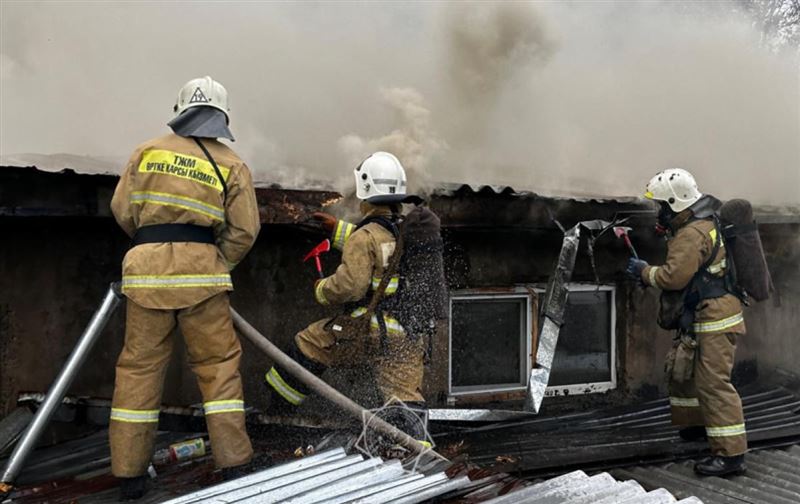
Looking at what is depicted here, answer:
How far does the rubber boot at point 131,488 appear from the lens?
3.10m

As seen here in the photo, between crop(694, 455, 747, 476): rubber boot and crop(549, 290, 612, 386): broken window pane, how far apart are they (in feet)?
4.66

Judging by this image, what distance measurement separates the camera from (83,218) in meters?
3.74

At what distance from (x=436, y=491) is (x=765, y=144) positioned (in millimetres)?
8096

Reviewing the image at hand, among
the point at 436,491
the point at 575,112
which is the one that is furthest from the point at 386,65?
the point at 436,491

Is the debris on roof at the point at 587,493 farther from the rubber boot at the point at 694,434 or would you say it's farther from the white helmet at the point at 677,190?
the white helmet at the point at 677,190

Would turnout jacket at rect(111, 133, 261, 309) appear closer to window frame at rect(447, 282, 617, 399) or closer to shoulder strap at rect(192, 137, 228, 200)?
shoulder strap at rect(192, 137, 228, 200)

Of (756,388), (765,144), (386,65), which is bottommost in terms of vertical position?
(756,388)

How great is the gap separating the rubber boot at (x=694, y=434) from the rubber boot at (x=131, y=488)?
149 inches

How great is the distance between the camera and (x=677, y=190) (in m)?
4.66

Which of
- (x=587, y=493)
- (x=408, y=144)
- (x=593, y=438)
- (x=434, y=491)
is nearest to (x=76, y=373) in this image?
(x=434, y=491)

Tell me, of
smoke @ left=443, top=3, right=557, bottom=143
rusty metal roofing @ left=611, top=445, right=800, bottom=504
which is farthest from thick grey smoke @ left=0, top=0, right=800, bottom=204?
rusty metal roofing @ left=611, top=445, right=800, bottom=504

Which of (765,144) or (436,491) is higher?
(765,144)

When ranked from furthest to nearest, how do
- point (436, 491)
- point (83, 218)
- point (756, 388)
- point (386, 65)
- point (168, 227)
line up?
1. point (386, 65)
2. point (756, 388)
3. point (83, 218)
4. point (168, 227)
5. point (436, 491)

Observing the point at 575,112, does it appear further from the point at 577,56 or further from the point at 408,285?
the point at 408,285
